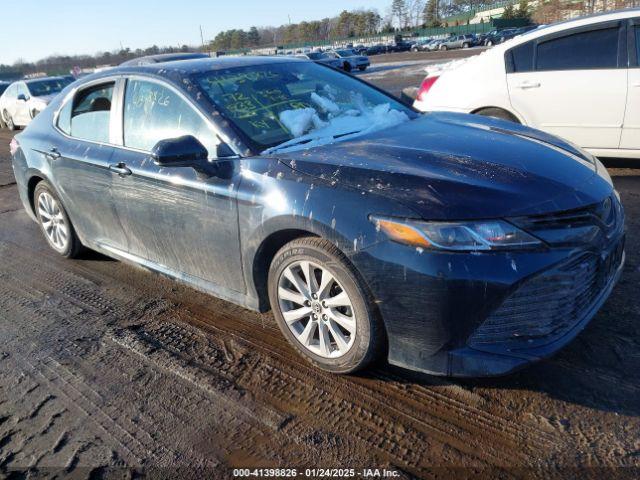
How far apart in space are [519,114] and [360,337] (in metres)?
4.06

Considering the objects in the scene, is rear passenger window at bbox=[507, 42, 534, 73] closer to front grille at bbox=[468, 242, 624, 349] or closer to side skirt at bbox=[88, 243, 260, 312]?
front grille at bbox=[468, 242, 624, 349]

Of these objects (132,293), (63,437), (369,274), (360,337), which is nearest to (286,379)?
(360,337)

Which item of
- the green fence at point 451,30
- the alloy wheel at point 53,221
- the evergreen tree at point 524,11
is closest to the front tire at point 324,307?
the alloy wheel at point 53,221

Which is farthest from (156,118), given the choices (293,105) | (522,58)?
(522,58)

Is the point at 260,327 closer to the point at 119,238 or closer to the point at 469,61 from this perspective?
the point at 119,238

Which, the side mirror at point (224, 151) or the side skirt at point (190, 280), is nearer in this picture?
the side mirror at point (224, 151)

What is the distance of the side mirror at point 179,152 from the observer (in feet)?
9.64

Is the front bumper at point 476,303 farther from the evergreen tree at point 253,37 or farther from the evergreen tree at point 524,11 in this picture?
the evergreen tree at point 253,37

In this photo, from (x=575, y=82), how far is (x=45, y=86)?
1429 centimetres

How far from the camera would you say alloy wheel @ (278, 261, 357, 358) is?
2.67 meters

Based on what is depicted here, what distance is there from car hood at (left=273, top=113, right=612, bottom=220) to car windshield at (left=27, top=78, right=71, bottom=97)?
14298 mm

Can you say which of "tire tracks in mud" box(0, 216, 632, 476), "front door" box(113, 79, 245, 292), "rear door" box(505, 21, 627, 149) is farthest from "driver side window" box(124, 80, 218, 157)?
"rear door" box(505, 21, 627, 149)

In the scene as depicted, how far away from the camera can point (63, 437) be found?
260 centimetres

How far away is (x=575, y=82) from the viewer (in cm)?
540
